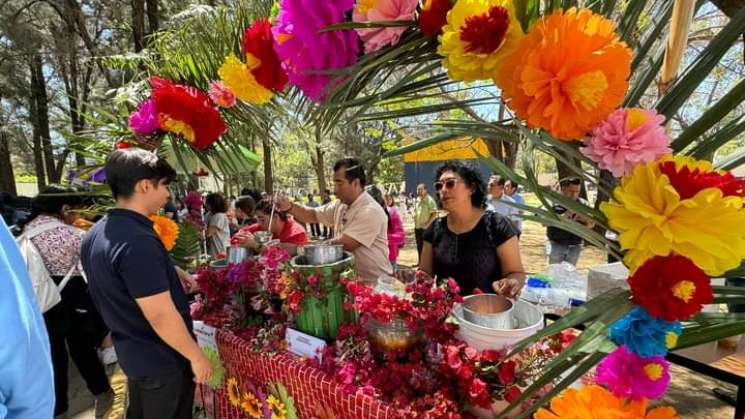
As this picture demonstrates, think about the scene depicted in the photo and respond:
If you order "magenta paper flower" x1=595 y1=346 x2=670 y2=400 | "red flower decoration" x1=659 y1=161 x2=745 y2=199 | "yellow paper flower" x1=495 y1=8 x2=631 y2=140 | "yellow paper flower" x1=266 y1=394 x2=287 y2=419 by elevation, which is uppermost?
"yellow paper flower" x1=495 y1=8 x2=631 y2=140

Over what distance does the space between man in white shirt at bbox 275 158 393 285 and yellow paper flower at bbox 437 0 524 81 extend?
165 centimetres

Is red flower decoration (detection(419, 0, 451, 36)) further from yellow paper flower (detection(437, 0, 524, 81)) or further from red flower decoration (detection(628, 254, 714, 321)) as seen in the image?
red flower decoration (detection(628, 254, 714, 321))

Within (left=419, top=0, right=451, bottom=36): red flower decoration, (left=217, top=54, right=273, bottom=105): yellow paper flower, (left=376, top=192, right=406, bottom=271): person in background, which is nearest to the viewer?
(left=419, top=0, right=451, bottom=36): red flower decoration

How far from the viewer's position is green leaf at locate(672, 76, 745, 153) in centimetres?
55

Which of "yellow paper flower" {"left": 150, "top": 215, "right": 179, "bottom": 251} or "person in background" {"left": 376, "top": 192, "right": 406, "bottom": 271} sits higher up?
"yellow paper flower" {"left": 150, "top": 215, "right": 179, "bottom": 251}

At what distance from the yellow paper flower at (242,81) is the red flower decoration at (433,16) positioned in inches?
35.0

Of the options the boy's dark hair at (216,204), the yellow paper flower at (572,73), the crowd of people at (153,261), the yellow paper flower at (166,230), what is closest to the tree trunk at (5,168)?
the boy's dark hair at (216,204)

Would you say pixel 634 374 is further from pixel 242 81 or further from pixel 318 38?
pixel 242 81

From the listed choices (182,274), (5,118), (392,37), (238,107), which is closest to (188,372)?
(182,274)

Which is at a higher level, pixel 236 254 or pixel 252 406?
pixel 236 254

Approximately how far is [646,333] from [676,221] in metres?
0.18

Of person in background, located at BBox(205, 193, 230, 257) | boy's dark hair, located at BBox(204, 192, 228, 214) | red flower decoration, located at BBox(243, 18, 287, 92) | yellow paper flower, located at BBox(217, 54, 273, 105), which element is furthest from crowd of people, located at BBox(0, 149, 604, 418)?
boy's dark hair, located at BBox(204, 192, 228, 214)

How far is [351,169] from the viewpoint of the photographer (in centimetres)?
243

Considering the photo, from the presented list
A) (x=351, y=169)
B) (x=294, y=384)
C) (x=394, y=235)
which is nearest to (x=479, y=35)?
(x=294, y=384)
